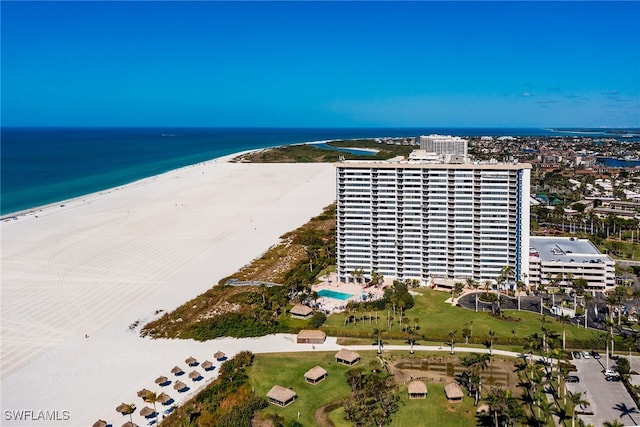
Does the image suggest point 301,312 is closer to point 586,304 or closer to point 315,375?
point 315,375

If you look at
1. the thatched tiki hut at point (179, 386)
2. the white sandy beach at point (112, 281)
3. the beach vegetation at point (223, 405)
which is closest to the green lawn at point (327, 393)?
the beach vegetation at point (223, 405)

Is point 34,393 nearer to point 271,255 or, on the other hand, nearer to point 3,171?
point 271,255

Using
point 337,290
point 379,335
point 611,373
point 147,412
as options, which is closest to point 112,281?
point 337,290

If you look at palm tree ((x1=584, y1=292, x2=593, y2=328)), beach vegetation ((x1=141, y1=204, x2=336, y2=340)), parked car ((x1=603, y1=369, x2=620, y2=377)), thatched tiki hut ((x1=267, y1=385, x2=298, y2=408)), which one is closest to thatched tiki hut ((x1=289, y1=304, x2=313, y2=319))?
beach vegetation ((x1=141, y1=204, x2=336, y2=340))

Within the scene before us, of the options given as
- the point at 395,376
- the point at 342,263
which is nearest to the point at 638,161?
the point at 342,263

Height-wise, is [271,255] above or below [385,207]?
below

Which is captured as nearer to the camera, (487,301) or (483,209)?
(487,301)
